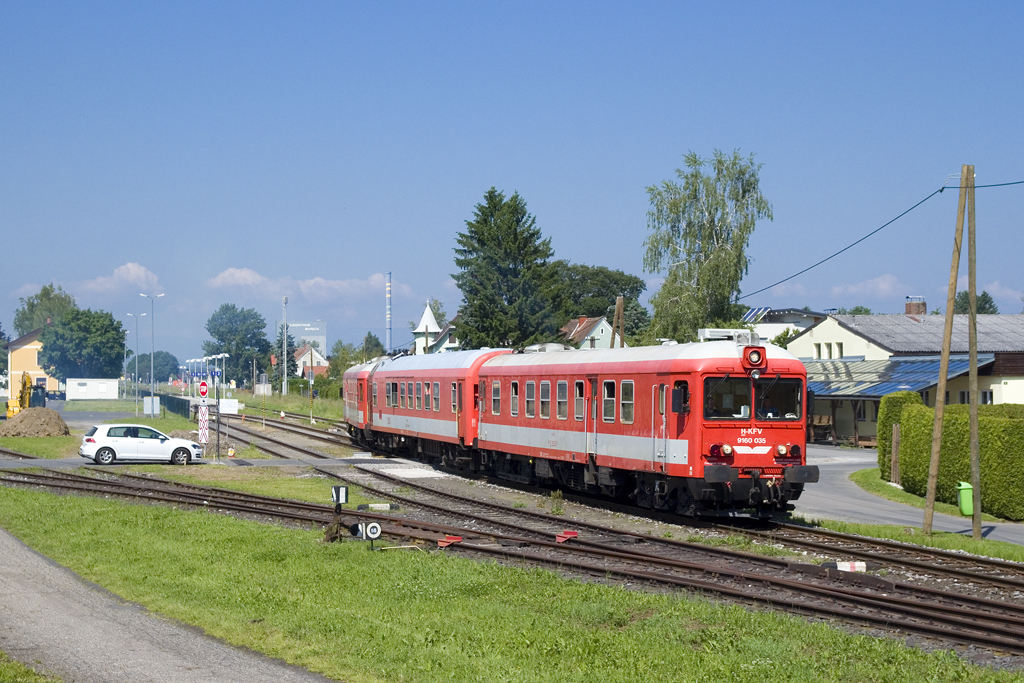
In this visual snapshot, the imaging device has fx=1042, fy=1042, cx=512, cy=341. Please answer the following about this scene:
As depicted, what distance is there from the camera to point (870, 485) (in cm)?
3012

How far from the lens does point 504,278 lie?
69938mm

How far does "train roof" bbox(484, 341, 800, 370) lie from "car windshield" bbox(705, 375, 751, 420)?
46cm

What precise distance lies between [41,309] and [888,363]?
13846 cm

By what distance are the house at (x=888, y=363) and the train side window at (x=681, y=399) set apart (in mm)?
27988

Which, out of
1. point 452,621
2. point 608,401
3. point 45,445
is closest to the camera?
point 452,621

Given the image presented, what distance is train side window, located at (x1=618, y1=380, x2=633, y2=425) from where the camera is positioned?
68.2 feet

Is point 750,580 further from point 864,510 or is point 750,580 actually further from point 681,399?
point 864,510

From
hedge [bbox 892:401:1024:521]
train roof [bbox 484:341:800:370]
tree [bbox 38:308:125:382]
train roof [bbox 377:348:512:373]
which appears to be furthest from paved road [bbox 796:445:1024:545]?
tree [bbox 38:308:125:382]

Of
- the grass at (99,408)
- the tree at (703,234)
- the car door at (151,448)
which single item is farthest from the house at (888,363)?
the grass at (99,408)

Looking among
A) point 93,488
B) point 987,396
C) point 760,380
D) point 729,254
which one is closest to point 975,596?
point 760,380

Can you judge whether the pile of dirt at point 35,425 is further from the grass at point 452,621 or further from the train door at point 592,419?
the train door at point 592,419

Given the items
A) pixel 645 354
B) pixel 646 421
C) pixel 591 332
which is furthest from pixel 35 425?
pixel 591 332

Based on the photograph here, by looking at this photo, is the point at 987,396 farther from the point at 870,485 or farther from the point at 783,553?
the point at 783,553

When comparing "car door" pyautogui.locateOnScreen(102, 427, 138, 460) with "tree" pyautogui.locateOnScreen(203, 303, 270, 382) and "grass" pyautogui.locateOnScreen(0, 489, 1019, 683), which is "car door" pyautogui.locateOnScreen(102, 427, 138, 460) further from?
"tree" pyautogui.locateOnScreen(203, 303, 270, 382)
